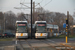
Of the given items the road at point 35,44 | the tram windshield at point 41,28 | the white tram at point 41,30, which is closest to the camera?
the road at point 35,44

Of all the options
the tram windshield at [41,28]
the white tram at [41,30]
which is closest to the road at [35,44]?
the white tram at [41,30]

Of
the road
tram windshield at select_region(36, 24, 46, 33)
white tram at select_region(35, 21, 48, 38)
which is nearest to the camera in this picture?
the road

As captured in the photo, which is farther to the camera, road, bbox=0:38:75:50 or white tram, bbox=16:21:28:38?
white tram, bbox=16:21:28:38

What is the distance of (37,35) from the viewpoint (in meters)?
27.4

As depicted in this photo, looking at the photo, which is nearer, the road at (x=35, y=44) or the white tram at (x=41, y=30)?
the road at (x=35, y=44)

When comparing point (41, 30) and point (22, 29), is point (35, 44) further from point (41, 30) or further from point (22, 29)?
point (22, 29)

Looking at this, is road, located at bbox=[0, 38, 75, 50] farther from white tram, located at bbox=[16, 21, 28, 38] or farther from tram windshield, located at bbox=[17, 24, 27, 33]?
tram windshield, located at bbox=[17, 24, 27, 33]

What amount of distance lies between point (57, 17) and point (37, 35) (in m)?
44.7

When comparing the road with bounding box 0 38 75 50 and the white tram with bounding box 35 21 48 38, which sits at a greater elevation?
the white tram with bounding box 35 21 48 38

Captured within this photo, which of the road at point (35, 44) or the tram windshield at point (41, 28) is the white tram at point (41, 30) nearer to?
the tram windshield at point (41, 28)

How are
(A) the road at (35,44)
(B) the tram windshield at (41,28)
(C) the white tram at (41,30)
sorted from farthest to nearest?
(B) the tram windshield at (41,28) < (C) the white tram at (41,30) < (A) the road at (35,44)

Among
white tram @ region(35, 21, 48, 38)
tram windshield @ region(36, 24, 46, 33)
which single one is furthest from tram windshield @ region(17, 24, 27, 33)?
tram windshield @ region(36, 24, 46, 33)

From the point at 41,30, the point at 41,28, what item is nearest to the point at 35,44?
the point at 41,30

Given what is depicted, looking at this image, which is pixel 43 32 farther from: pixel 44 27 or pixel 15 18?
pixel 15 18
